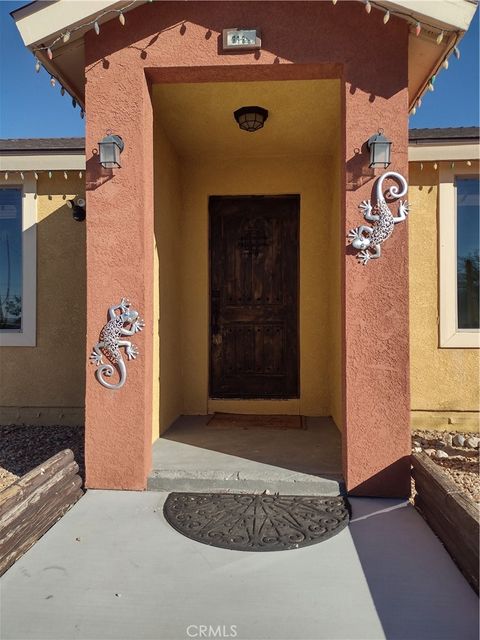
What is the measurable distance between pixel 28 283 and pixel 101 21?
3.35 m

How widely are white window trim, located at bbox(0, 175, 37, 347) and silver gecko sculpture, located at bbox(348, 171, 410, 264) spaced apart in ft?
13.6

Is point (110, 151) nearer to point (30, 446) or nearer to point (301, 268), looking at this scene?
point (301, 268)

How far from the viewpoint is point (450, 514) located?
254cm

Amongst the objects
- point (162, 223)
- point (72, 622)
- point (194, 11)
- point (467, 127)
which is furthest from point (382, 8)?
point (72, 622)

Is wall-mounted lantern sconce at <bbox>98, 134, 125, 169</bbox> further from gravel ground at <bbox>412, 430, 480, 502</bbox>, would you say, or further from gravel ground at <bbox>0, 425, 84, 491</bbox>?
gravel ground at <bbox>412, 430, 480, 502</bbox>

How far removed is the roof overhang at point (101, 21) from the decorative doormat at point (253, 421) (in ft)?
12.0

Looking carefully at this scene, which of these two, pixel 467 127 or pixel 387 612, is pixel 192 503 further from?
pixel 467 127

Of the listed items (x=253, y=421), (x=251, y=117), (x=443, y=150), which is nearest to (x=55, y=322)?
(x=253, y=421)

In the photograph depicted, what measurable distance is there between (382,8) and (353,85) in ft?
1.69

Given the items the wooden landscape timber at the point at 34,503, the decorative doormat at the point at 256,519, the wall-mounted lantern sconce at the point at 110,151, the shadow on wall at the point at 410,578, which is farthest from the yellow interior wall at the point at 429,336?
the wooden landscape timber at the point at 34,503

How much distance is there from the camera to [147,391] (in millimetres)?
3418

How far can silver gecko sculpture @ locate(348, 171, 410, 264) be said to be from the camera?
10.6 ft

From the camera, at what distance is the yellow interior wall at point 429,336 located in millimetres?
5129

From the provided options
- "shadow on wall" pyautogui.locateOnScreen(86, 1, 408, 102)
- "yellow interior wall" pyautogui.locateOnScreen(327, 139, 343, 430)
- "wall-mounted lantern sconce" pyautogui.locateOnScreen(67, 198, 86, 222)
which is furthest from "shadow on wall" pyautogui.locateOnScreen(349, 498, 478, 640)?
"wall-mounted lantern sconce" pyautogui.locateOnScreen(67, 198, 86, 222)
